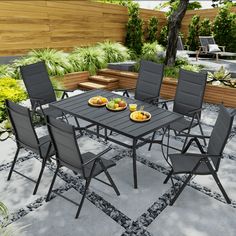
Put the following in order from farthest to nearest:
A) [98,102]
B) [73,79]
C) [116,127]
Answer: [73,79]
[98,102]
[116,127]

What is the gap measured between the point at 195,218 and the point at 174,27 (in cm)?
617

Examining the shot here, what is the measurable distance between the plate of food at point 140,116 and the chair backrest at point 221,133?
0.90m

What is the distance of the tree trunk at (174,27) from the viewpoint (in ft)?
23.9

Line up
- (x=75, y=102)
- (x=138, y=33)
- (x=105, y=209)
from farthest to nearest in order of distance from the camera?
(x=138, y=33)
(x=75, y=102)
(x=105, y=209)

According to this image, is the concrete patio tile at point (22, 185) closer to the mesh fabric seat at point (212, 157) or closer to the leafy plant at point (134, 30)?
the mesh fabric seat at point (212, 157)

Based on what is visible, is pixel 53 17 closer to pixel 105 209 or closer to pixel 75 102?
pixel 75 102

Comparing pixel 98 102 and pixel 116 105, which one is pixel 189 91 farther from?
pixel 98 102

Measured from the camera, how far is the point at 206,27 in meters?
12.3

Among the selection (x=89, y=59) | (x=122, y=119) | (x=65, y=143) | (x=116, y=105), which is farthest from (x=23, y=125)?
(x=89, y=59)

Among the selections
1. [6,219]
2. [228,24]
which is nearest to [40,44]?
[6,219]

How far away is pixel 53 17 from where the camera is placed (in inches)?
338

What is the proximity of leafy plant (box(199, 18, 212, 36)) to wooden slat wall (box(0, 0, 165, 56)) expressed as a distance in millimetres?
3987

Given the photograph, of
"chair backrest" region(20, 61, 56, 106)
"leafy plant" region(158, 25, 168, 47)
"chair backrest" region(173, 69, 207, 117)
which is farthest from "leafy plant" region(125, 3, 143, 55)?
"chair backrest" region(173, 69, 207, 117)

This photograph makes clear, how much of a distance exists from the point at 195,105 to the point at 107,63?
5086mm
